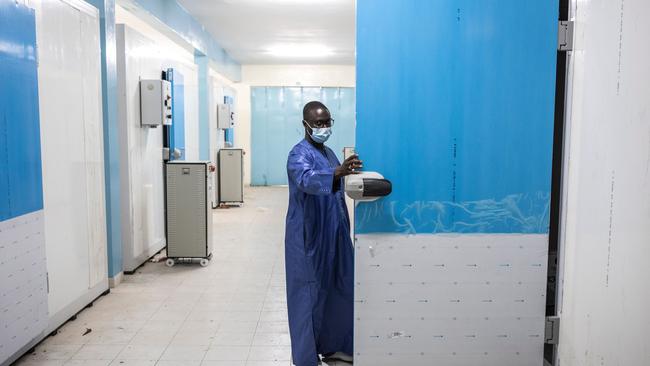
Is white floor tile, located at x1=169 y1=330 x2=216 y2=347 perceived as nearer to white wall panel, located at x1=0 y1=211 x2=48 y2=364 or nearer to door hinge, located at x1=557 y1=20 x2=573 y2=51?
white wall panel, located at x1=0 y1=211 x2=48 y2=364

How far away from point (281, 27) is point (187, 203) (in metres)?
4.33

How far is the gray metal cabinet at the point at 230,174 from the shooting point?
925 cm

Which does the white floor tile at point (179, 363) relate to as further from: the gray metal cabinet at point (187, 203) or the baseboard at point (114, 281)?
the gray metal cabinet at point (187, 203)

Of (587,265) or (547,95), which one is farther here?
(547,95)

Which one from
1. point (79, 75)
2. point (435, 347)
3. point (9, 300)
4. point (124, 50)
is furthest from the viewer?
point (124, 50)

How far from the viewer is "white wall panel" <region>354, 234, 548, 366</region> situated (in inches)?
89.2

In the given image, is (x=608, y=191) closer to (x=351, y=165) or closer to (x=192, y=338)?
(x=351, y=165)

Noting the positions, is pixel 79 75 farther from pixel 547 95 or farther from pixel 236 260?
pixel 547 95

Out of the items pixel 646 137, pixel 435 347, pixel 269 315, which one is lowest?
pixel 269 315

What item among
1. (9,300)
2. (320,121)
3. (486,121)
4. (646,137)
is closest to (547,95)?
(486,121)

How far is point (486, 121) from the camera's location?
2.21 meters

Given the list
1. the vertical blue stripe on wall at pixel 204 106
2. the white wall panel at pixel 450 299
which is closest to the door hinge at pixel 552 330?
the white wall panel at pixel 450 299

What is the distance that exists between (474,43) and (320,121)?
92 cm

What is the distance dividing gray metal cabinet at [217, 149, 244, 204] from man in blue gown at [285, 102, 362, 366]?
6524 millimetres
